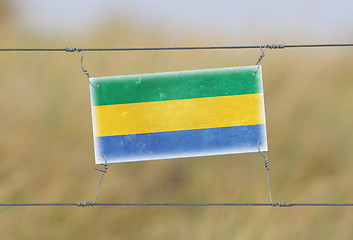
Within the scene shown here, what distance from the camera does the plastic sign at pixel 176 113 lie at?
3.68 meters

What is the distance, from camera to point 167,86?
3717 mm

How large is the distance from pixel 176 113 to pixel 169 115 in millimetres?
52

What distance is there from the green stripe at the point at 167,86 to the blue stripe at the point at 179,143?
0.26m

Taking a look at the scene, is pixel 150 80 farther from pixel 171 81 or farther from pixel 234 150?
pixel 234 150

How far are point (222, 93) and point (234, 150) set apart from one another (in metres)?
0.42

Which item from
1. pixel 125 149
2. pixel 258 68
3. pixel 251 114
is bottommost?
pixel 125 149

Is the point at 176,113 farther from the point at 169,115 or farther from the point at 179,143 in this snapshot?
the point at 179,143

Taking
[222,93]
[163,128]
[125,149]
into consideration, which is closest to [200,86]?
[222,93]

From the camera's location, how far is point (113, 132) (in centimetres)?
369

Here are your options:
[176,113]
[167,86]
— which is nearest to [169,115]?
[176,113]

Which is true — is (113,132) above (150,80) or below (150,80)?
below

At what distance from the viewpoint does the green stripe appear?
370 centimetres

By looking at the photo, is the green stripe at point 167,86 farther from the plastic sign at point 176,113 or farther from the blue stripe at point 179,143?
the blue stripe at point 179,143

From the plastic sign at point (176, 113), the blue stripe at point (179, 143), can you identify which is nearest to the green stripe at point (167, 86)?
the plastic sign at point (176, 113)
